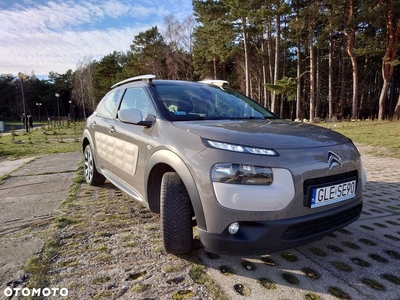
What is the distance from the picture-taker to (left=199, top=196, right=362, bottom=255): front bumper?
1.58 metres

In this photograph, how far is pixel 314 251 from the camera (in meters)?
2.15

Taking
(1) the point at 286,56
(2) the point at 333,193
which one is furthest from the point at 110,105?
(1) the point at 286,56

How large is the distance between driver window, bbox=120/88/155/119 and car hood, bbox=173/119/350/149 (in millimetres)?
469

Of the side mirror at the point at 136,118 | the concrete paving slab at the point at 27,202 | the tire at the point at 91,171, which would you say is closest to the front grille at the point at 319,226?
the side mirror at the point at 136,118

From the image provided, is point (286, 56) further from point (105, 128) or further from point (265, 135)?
point (265, 135)

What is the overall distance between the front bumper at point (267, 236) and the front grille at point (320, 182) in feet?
0.40

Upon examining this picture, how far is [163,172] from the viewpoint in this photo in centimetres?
219

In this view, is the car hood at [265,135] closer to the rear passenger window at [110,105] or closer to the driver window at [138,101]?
the driver window at [138,101]

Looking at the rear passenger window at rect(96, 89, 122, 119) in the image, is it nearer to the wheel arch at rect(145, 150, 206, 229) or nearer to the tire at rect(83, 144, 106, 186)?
the tire at rect(83, 144, 106, 186)

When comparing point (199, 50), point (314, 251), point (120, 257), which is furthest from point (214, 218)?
point (199, 50)

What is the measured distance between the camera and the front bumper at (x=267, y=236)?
5.19 ft

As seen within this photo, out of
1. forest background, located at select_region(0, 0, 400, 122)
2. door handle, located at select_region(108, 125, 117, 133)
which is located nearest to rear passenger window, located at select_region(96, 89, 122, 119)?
door handle, located at select_region(108, 125, 117, 133)

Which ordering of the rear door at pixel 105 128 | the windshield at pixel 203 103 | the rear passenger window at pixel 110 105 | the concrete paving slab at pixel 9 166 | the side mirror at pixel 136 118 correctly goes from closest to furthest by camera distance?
1. the side mirror at pixel 136 118
2. the windshield at pixel 203 103
3. the rear door at pixel 105 128
4. the rear passenger window at pixel 110 105
5. the concrete paving slab at pixel 9 166

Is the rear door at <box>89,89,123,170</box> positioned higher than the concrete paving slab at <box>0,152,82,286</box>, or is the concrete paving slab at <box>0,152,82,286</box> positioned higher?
the rear door at <box>89,89,123,170</box>
